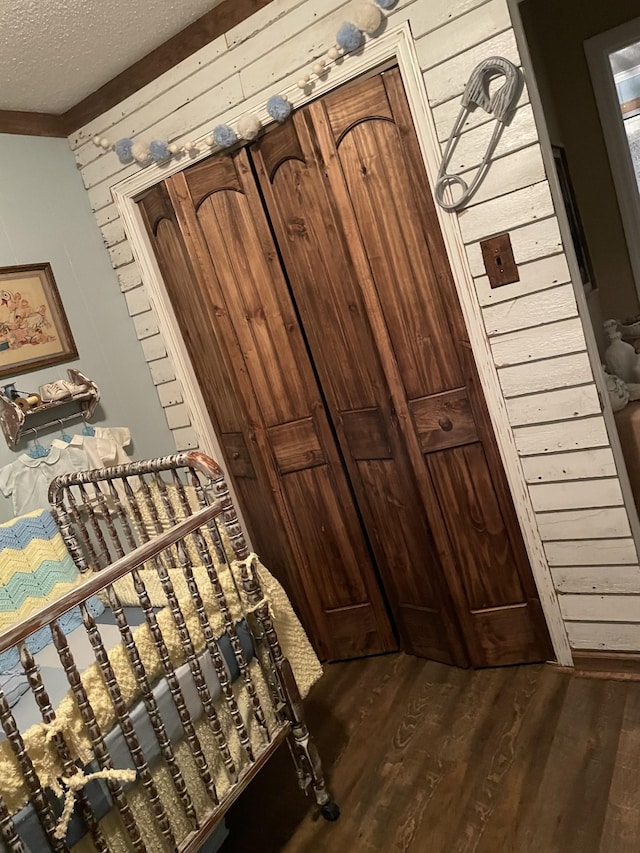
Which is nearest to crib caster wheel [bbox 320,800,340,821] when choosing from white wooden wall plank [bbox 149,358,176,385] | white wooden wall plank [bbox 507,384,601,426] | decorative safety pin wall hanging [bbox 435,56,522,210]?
white wooden wall plank [bbox 507,384,601,426]

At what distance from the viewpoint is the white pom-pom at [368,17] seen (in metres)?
1.82

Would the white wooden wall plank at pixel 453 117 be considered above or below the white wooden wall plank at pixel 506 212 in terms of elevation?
above

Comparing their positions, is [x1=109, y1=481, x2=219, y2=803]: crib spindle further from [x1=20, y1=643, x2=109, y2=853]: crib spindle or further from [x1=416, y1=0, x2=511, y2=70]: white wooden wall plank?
[x1=416, y1=0, x2=511, y2=70]: white wooden wall plank

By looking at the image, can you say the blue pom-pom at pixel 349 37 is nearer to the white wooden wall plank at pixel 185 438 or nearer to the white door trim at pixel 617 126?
the white wooden wall plank at pixel 185 438

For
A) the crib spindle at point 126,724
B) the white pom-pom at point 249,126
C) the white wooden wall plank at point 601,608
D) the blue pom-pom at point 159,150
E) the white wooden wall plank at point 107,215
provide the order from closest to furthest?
the crib spindle at point 126,724
the white wooden wall plank at point 601,608
the white pom-pom at point 249,126
the blue pom-pom at point 159,150
the white wooden wall plank at point 107,215

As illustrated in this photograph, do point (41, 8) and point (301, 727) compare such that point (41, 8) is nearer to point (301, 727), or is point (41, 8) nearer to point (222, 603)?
point (222, 603)

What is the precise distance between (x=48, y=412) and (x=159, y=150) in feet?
3.44

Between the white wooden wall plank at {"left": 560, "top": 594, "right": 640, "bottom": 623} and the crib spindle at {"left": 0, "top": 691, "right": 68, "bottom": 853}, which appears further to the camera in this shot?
the white wooden wall plank at {"left": 560, "top": 594, "right": 640, "bottom": 623}

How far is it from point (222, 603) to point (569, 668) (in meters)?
1.27

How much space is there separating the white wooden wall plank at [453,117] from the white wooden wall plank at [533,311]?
51 cm

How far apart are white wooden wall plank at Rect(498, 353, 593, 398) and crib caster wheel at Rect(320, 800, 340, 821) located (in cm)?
131

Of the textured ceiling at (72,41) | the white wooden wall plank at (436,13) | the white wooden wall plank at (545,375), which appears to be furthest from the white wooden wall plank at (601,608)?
the textured ceiling at (72,41)

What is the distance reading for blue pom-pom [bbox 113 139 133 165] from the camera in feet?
7.77

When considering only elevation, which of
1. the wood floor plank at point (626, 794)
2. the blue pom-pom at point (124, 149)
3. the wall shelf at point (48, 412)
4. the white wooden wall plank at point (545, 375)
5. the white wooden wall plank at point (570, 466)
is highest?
the blue pom-pom at point (124, 149)
